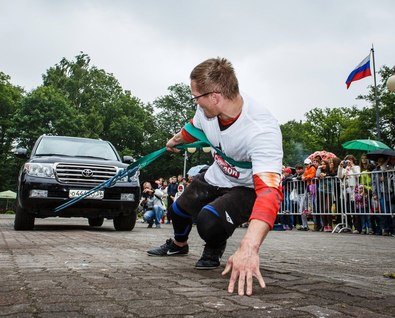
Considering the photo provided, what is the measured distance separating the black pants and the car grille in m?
4.28

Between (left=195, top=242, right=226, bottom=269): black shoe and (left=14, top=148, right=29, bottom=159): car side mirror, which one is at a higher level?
(left=14, top=148, right=29, bottom=159): car side mirror

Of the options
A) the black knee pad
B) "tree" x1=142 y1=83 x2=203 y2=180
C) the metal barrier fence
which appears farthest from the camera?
"tree" x1=142 y1=83 x2=203 y2=180

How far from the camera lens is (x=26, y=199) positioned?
720 cm

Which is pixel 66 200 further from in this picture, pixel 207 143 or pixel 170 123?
pixel 170 123

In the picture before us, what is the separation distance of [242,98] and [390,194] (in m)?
7.55

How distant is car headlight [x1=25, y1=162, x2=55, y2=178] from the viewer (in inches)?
288

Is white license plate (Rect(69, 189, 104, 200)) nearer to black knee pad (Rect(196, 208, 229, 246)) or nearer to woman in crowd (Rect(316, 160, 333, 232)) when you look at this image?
black knee pad (Rect(196, 208, 229, 246))

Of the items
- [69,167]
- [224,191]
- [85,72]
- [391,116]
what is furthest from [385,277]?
[85,72]

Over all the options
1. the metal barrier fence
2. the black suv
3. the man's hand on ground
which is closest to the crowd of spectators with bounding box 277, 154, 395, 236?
the metal barrier fence

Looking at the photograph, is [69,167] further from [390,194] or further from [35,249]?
[390,194]

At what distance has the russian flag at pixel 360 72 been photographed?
1931 centimetres

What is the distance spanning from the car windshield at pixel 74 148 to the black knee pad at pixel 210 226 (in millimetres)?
5641

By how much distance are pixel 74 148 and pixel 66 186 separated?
4.32 feet

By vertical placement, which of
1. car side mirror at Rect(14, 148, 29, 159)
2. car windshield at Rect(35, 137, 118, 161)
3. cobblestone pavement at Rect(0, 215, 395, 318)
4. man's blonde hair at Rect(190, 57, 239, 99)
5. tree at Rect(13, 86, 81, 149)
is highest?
tree at Rect(13, 86, 81, 149)
